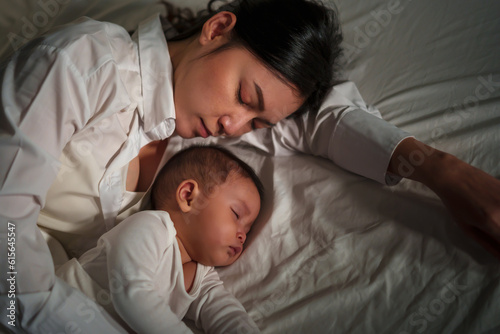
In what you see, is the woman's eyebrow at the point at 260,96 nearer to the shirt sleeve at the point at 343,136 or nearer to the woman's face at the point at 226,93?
the woman's face at the point at 226,93

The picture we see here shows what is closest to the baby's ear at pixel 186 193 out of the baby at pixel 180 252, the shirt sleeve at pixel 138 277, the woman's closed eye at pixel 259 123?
the baby at pixel 180 252

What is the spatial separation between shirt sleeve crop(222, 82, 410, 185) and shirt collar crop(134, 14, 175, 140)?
1.03ft

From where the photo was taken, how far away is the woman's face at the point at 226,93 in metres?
1.04

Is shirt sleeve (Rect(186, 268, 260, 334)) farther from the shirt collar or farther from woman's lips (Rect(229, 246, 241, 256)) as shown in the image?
the shirt collar

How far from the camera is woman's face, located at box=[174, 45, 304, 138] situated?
1.04 meters

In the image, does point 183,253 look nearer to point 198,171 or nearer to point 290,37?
point 198,171

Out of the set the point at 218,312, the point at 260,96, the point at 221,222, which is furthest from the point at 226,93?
the point at 218,312

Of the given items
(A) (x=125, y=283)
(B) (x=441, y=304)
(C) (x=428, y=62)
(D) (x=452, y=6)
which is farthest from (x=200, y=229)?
(D) (x=452, y=6)

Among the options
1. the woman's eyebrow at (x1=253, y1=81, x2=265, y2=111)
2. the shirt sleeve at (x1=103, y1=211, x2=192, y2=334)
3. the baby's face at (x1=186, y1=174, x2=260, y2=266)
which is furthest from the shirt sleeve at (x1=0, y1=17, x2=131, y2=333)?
the woman's eyebrow at (x1=253, y1=81, x2=265, y2=111)

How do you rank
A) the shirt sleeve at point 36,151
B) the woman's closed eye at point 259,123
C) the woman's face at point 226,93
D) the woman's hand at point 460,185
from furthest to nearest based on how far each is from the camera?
the woman's closed eye at point 259,123, the woman's face at point 226,93, the woman's hand at point 460,185, the shirt sleeve at point 36,151

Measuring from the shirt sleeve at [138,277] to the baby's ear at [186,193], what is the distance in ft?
0.45

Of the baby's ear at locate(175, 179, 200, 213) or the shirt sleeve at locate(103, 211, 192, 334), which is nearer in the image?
the shirt sleeve at locate(103, 211, 192, 334)

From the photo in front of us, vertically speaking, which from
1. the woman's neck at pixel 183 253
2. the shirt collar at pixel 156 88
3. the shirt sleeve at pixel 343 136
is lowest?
the woman's neck at pixel 183 253

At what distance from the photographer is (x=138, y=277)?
0.86m
